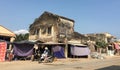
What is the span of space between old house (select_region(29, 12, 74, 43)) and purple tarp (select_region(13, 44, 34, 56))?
10.8 meters

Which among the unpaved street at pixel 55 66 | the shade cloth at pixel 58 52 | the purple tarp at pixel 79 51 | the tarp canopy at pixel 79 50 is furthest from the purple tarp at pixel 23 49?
the purple tarp at pixel 79 51

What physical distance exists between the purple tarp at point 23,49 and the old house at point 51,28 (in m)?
A: 10.8

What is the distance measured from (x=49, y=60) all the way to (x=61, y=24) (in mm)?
15536

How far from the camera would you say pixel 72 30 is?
131 feet

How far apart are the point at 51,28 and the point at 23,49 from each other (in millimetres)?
12782

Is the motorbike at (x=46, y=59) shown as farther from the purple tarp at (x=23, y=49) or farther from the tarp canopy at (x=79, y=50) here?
the tarp canopy at (x=79, y=50)

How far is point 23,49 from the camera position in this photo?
83.7 ft

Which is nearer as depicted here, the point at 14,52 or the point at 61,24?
the point at 14,52

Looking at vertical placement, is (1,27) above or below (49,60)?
above

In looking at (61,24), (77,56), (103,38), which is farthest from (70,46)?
(103,38)

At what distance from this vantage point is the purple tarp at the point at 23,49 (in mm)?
25328

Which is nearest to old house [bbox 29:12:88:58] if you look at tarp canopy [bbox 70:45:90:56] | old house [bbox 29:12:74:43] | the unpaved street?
old house [bbox 29:12:74:43]

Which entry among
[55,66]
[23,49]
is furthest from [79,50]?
[55,66]

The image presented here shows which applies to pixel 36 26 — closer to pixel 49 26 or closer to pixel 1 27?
pixel 49 26
